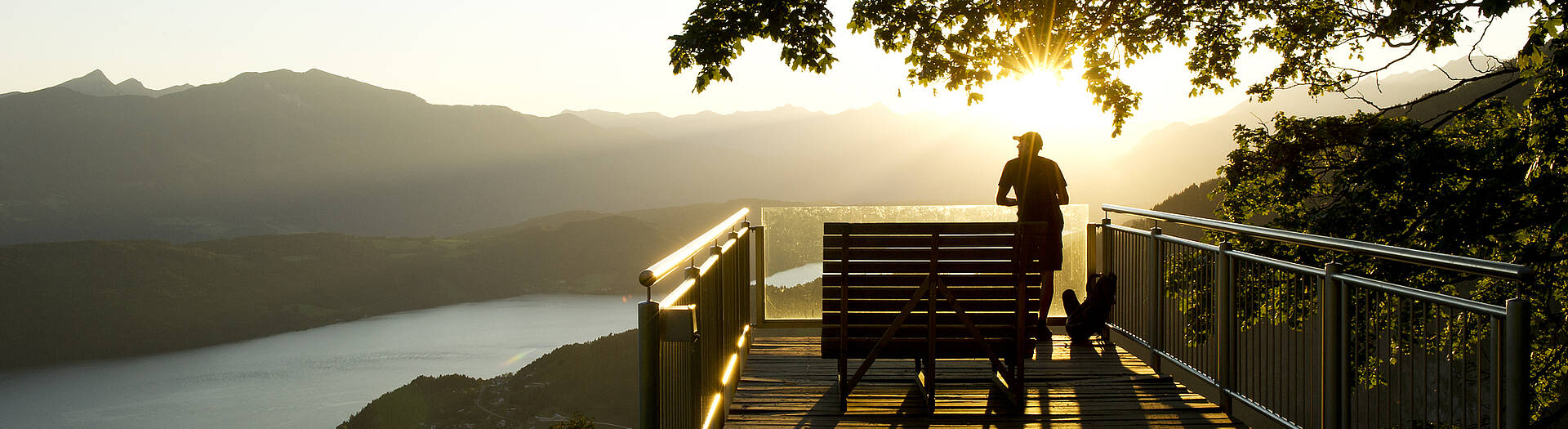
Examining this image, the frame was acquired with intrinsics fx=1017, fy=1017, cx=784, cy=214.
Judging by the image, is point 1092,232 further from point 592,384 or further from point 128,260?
point 128,260

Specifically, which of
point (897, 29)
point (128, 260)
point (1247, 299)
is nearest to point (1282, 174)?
point (897, 29)

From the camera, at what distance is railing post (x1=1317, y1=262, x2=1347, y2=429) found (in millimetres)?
3959

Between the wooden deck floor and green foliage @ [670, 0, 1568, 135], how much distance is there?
6.32m

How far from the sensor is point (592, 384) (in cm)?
10588

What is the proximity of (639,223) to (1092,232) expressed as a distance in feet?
499

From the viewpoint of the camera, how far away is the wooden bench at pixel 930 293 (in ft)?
16.7

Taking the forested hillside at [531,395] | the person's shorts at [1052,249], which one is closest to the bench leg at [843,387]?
the person's shorts at [1052,249]

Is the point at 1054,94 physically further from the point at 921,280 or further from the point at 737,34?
the point at 921,280

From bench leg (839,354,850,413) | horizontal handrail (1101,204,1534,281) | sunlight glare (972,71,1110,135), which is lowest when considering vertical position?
bench leg (839,354,850,413)

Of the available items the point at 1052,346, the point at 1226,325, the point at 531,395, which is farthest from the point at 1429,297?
the point at 531,395

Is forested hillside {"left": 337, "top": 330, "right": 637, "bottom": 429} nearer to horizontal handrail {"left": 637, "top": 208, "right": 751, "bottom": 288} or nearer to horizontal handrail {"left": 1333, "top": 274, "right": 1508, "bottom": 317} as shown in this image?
horizontal handrail {"left": 637, "top": 208, "right": 751, "bottom": 288}

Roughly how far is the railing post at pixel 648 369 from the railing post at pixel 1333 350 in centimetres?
264

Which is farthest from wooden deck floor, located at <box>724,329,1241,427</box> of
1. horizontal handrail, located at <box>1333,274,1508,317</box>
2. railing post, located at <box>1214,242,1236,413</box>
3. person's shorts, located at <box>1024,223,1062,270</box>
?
horizontal handrail, located at <box>1333,274,1508,317</box>

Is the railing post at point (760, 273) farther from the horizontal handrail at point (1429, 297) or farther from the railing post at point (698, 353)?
the horizontal handrail at point (1429, 297)
